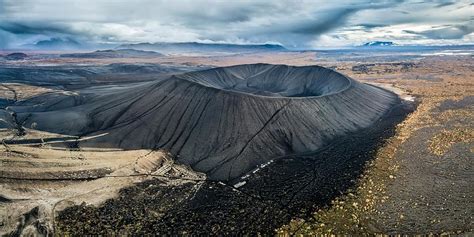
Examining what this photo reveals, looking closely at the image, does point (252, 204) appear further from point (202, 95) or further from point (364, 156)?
point (202, 95)

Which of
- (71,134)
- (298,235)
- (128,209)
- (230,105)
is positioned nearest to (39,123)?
(71,134)

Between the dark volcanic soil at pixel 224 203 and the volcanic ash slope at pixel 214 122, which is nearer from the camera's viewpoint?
the dark volcanic soil at pixel 224 203

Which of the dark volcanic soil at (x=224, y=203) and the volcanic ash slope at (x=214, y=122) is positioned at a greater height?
the volcanic ash slope at (x=214, y=122)

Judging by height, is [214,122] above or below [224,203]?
above

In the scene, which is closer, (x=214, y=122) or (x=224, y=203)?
(x=224, y=203)
